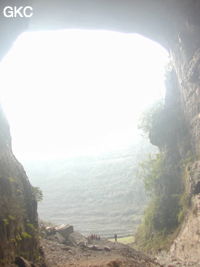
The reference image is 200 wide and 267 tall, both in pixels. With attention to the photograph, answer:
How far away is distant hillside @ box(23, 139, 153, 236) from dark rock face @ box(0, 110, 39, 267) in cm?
2678

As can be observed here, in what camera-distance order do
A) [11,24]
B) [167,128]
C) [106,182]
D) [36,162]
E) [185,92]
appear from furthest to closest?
[36,162]
[106,182]
[167,128]
[185,92]
[11,24]

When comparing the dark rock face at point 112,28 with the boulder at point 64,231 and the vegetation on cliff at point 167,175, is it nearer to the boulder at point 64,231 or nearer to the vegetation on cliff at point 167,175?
the vegetation on cliff at point 167,175

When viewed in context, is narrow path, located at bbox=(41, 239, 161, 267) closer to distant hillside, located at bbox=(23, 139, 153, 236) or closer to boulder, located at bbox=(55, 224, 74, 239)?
boulder, located at bbox=(55, 224, 74, 239)

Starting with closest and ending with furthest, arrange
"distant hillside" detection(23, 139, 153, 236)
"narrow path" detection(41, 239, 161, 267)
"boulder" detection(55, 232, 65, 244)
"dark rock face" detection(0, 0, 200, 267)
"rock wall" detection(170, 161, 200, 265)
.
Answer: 1. "dark rock face" detection(0, 0, 200, 267)
2. "narrow path" detection(41, 239, 161, 267)
3. "rock wall" detection(170, 161, 200, 265)
4. "boulder" detection(55, 232, 65, 244)
5. "distant hillside" detection(23, 139, 153, 236)

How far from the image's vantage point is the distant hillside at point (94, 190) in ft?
138

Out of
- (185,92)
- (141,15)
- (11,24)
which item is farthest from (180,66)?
(11,24)

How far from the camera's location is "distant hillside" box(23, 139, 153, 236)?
42156mm

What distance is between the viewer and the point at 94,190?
51.9 meters

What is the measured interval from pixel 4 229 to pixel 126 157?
5400 centimetres

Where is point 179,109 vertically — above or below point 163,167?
above

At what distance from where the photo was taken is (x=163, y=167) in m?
19.2

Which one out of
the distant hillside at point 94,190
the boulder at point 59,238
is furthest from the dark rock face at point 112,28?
the distant hillside at point 94,190

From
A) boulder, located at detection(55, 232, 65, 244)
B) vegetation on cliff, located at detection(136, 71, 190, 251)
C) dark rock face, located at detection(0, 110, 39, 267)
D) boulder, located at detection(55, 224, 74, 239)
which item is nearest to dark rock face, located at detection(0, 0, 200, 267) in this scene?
dark rock face, located at detection(0, 110, 39, 267)

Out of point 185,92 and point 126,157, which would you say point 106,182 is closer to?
point 126,157
